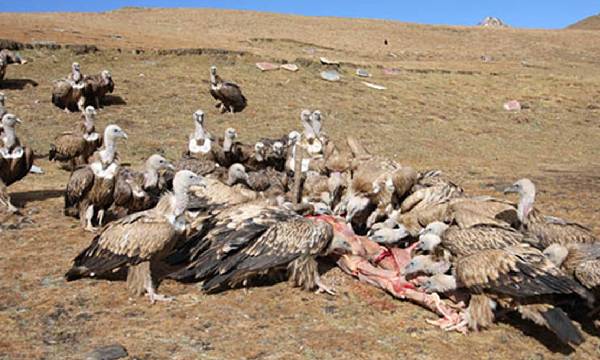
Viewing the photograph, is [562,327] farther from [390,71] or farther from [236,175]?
[390,71]

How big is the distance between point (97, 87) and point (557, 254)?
1363 centimetres

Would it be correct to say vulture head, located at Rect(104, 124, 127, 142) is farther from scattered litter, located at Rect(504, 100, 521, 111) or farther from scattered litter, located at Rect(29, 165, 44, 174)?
scattered litter, located at Rect(504, 100, 521, 111)

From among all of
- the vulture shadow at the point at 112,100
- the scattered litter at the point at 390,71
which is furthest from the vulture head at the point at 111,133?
the scattered litter at the point at 390,71

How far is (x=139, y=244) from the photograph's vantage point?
19.6 ft

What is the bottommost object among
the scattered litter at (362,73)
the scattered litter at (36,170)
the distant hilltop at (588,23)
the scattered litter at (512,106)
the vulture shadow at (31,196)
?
the scattered litter at (36,170)

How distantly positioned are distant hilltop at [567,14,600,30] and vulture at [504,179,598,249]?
86.1 m

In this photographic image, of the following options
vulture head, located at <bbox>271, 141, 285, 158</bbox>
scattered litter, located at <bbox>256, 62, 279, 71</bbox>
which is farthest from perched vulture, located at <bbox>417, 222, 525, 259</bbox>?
scattered litter, located at <bbox>256, 62, 279, 71</bbox>

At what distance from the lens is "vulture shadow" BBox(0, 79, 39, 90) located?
58.3ft

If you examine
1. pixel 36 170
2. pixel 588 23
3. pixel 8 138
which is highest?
pixel 588 23

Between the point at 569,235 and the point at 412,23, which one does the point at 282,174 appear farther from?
the point at 412,23

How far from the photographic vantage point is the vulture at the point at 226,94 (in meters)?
17.2

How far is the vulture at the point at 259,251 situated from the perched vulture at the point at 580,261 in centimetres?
236

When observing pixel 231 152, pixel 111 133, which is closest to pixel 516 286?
pixel 111 133

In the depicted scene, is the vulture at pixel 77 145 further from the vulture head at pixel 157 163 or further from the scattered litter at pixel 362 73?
the scattered litter at pixel 362 73
